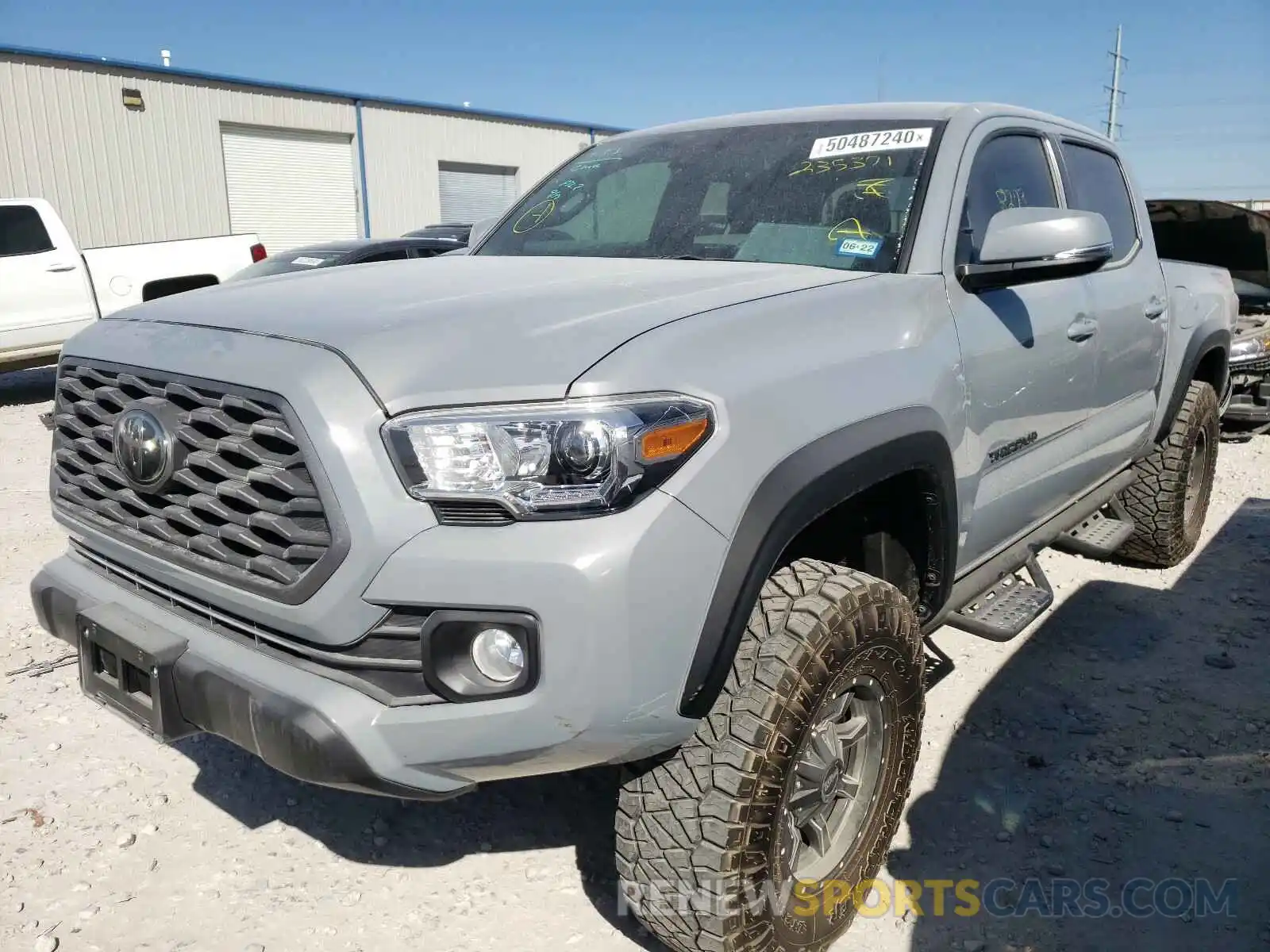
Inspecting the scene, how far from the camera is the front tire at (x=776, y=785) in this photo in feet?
6.53

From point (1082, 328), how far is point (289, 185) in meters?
18.0

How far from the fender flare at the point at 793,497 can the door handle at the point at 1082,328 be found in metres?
0.98

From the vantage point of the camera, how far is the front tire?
1991mm

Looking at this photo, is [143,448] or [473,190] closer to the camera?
[143,448]

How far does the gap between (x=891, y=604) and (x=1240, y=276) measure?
7469 millimetres

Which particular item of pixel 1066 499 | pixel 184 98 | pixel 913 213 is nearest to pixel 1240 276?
pixel 1066 499

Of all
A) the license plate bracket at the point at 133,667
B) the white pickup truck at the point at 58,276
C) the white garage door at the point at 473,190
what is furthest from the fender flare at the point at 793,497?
the white garage door at the point at 473,190

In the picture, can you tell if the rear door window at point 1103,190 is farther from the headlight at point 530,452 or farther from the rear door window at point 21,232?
the rear door window at point 21,232

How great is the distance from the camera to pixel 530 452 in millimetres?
1768

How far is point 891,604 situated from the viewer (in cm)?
229

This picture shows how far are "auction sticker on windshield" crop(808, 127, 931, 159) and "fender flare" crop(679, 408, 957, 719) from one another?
960 millimetres

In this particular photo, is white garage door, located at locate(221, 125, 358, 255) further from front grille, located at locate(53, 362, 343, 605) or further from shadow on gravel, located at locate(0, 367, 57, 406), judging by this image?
front grille, located at locate(53, 362, 343, 605)

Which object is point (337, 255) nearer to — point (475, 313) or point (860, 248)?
Answer: point (860, 248)

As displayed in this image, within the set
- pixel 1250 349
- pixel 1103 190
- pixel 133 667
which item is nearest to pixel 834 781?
pixel 133 667
